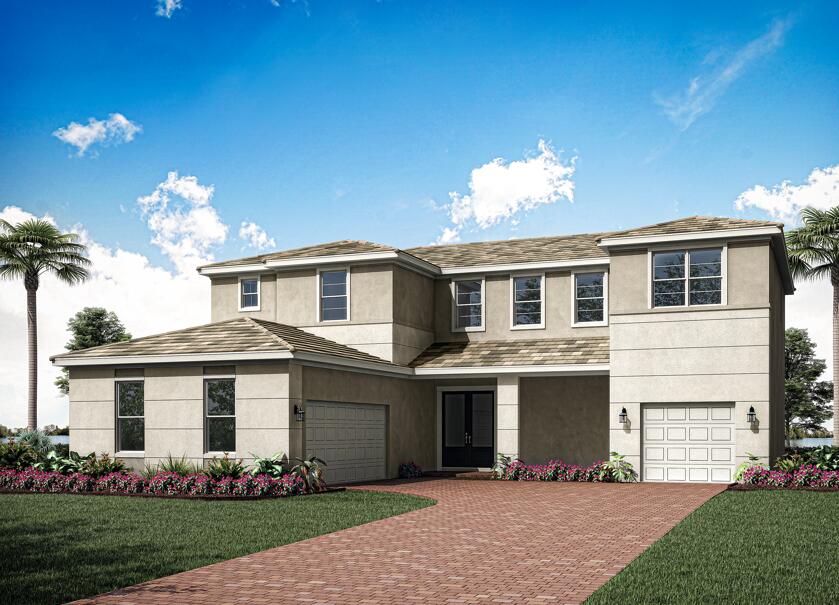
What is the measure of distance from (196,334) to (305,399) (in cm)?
374

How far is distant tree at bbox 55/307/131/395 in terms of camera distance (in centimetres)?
4856

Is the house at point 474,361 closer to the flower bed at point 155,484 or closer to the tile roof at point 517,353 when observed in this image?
the tile roof at point 517,353

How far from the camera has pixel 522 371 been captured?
25172 mm

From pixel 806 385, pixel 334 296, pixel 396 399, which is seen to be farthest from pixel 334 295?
pixel 806 385

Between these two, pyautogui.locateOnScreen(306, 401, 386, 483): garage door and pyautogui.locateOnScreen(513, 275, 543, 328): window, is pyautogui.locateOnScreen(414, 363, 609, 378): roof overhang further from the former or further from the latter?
pyautogui.locateOnScreen(513, 275, 543, 328): window

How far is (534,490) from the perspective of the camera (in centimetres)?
2159

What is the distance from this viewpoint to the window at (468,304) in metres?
28.5

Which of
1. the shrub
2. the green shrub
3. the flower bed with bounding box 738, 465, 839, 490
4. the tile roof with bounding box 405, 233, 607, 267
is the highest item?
the tile roof with bounding box 405, 233, 607, 267

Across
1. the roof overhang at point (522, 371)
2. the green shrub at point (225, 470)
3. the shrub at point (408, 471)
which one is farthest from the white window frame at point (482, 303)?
the green shrub at point (225, 470)

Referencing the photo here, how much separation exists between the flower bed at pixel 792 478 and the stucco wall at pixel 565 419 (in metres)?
5.35

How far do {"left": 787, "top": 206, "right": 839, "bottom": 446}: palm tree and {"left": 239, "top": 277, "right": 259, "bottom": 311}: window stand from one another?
21.9 meters

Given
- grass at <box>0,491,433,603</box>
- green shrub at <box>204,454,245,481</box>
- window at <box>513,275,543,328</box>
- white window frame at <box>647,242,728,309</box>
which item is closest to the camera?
grass at <box>0,491,433,603</box>

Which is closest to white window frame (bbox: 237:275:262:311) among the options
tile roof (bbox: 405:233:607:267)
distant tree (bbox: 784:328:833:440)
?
tile roof (bbox: 405:233:607:267)

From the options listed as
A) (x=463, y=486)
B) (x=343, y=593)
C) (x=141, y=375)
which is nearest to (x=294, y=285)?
(x=141, y=375)
